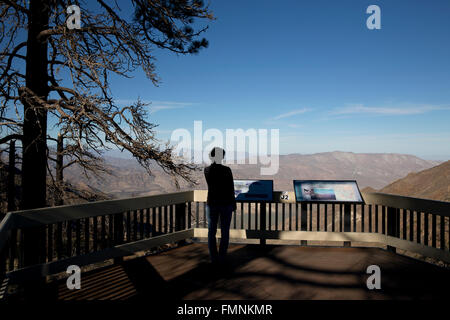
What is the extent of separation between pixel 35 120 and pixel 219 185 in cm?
426

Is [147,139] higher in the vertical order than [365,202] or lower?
higher

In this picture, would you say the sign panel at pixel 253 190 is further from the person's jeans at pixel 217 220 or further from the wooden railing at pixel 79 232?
the person's jeans at pixel 217 220

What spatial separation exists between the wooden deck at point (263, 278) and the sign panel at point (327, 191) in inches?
41.0

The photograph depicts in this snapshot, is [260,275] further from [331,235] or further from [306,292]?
[331,235]

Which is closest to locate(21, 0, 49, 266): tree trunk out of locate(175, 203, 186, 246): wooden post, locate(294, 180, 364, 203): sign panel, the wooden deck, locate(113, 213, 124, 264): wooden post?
locate(113, 213, 124, 264): wooden post

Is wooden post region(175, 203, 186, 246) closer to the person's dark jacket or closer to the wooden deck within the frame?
the wooden deck

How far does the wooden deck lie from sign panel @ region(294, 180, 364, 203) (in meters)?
1.04

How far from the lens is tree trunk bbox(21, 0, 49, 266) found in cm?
561

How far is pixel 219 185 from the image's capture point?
14.6 ft

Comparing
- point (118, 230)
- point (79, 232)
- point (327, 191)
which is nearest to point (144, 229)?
point (118, 230)

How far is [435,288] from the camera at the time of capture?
3.98 meters

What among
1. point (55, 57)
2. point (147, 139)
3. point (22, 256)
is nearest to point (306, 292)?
point (22, 256)
